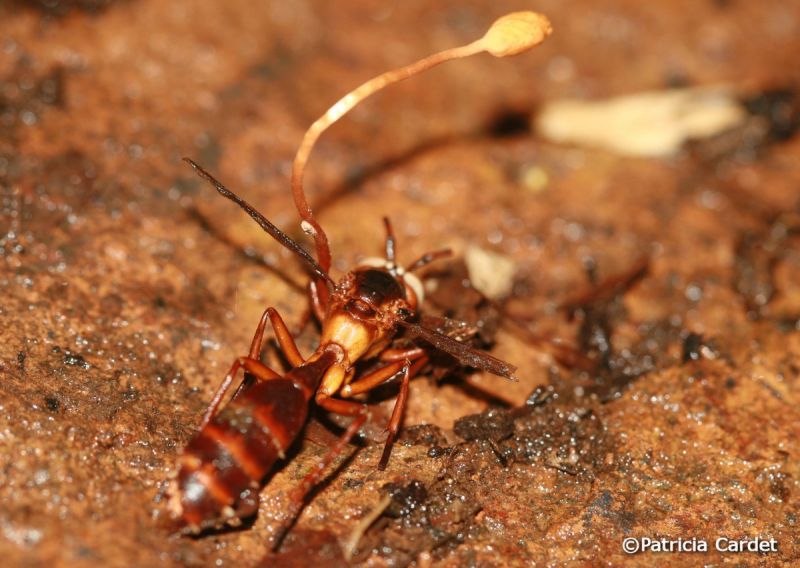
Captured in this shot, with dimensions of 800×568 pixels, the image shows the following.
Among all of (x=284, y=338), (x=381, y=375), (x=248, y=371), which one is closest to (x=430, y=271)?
(x=381, y=375)

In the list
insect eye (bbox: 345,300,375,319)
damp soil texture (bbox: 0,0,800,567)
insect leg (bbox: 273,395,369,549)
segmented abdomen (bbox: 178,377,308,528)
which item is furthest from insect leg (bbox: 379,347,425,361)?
segmented abdomen (bbox: 178,377,308,528)

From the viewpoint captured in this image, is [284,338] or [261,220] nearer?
[261,220]

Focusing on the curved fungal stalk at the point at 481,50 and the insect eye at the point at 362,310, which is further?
the insect eye at the point at 362,310

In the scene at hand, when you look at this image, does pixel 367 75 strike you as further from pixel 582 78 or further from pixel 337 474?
pixel 337 474

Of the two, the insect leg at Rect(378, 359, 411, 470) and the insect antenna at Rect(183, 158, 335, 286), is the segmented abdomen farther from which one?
the insect antenna at Rect(183, 158, 335, 286)

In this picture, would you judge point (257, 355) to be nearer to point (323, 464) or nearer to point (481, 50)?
point (323, 464)

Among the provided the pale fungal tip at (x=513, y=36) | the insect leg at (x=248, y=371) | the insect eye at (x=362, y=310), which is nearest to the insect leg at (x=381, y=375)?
the insect eye at (x=362, y=310)

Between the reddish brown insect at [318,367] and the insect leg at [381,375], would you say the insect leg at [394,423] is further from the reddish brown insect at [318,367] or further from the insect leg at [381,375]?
the insect leg at [381,375]
